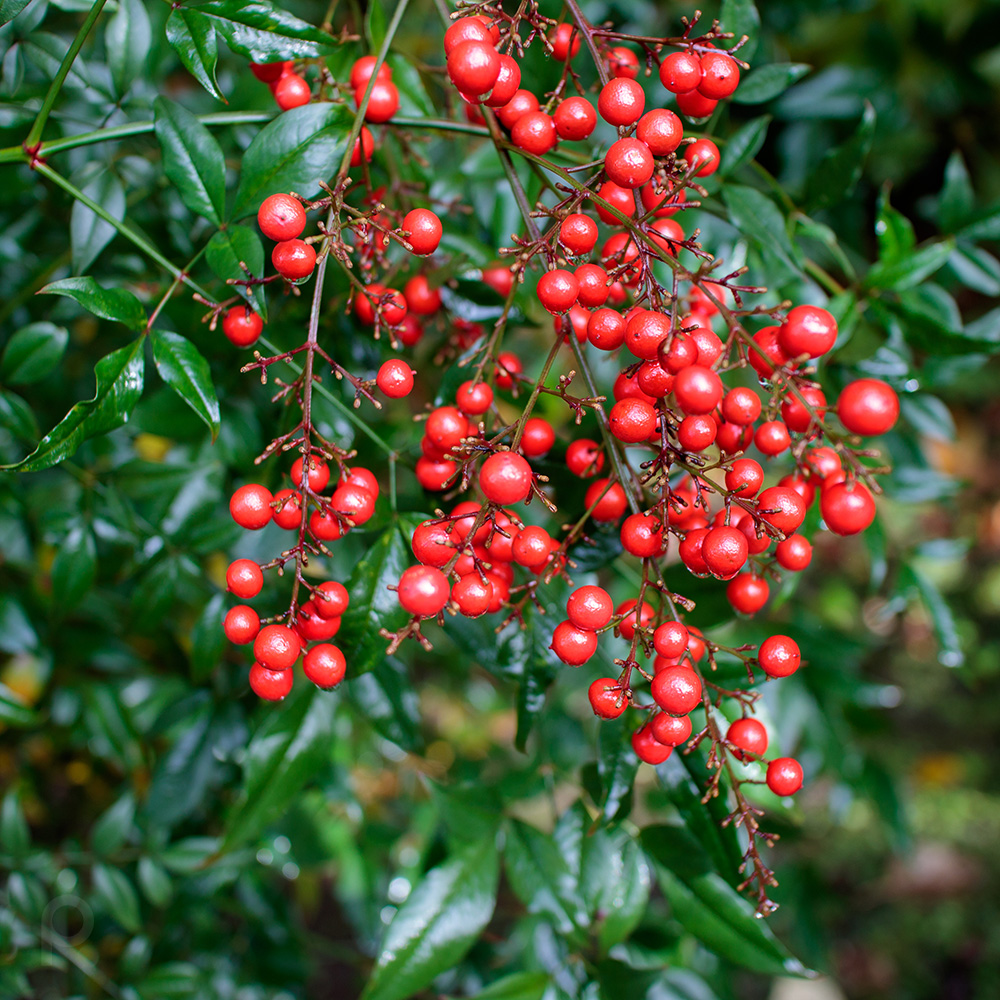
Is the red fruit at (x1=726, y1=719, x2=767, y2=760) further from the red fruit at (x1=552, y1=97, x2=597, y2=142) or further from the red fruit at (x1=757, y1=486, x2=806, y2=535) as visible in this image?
the red fruit at (x1=552, y1=97, x2=597, y2=142)

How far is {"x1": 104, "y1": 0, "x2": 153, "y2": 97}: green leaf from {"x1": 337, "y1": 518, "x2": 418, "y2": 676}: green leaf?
0.60m

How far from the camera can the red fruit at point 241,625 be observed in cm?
63

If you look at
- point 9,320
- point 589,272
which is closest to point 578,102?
point 589,272

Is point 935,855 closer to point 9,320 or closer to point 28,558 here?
point 28,558

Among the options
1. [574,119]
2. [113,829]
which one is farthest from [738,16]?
[113,829]

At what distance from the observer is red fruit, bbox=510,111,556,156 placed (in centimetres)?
61

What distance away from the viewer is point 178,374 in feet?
2.07

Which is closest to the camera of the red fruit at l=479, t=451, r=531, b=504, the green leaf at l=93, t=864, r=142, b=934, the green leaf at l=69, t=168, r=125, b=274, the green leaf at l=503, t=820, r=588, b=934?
the red fruit at l=479, t=451, r=531, b=504

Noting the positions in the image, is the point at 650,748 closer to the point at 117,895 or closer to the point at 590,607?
the point at 590,607

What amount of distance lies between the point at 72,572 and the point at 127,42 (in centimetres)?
61

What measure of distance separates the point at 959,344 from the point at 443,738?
1677mm

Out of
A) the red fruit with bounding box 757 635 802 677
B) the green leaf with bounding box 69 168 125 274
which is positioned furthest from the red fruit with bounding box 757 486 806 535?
the green leaf with bounding box 69 168 125 274

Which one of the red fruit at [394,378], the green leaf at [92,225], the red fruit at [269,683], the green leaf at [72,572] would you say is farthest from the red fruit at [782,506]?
the green leaf at [72,572]

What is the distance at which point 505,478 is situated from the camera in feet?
1.73
